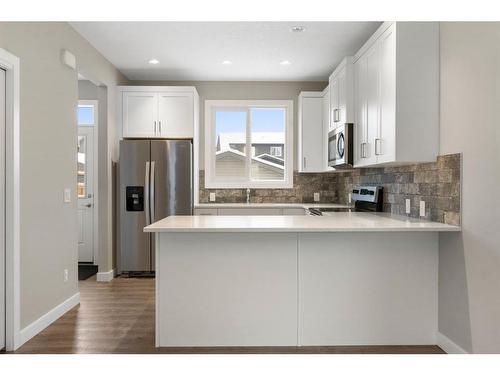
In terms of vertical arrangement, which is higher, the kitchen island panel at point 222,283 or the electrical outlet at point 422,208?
the electrical outlet at point 422,208

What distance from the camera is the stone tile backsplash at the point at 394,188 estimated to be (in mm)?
2617

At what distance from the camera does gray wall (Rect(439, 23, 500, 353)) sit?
2.14m

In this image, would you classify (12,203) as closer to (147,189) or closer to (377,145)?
(147,189)

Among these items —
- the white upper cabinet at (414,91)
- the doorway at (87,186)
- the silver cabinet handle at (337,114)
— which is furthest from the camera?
the doorway at (87,186)

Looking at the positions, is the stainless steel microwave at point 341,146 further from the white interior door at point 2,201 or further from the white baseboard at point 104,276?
the white baseboard at point 104,276

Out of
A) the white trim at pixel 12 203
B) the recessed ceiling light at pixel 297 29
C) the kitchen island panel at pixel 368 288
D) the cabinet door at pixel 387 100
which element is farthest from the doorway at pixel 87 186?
the cabinet door at pixel 387 100

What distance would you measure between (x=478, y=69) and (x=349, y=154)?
5.30 feet

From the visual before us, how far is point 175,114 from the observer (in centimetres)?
509

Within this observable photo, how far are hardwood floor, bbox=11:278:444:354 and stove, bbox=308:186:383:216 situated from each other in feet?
5.10

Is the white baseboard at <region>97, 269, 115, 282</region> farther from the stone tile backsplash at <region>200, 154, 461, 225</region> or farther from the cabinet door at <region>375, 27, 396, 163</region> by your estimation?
the cabinet door at <region>375, 27, 396, 163</region>

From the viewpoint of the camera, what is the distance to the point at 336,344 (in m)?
2.71

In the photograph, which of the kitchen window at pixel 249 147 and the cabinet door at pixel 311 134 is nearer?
the cabinet door at pixel 311 134

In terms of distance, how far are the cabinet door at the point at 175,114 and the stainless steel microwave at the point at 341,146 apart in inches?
70.0

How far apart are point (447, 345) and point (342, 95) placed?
2.40 metres
